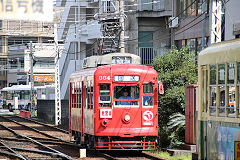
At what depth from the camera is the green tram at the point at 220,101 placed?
1160 cm

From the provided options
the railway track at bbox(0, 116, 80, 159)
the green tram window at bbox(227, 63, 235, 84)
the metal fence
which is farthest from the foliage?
the metal fence

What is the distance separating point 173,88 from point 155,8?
66.2 feet

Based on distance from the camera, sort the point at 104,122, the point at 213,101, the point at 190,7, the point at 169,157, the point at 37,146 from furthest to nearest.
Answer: the point at 190,7, the point at 37,146, the point at 104,122, the point at 169,157, the point at 213,101

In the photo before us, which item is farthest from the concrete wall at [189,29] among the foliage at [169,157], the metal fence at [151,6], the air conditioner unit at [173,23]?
the foliage at [169,157]

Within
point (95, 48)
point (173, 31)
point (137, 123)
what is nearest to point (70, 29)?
point (95, 48)

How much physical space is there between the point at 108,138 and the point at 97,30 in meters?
27.4

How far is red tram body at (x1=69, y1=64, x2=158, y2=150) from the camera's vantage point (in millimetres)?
19156

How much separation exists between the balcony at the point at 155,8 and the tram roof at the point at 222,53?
91.5ft

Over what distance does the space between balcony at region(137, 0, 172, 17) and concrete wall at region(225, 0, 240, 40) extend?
47.2 ft

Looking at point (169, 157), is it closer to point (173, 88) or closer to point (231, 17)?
point (173, 88)

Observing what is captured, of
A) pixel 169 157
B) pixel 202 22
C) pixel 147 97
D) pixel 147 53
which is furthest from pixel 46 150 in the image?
pixel 147 53

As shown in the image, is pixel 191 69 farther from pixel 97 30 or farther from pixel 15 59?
pixel 15 59

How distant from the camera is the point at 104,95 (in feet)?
63.2

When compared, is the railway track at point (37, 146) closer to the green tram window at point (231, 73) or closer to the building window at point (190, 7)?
the green tram window at point (231, 73)
